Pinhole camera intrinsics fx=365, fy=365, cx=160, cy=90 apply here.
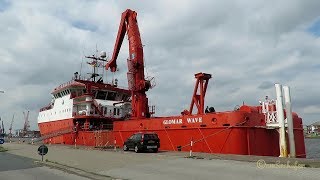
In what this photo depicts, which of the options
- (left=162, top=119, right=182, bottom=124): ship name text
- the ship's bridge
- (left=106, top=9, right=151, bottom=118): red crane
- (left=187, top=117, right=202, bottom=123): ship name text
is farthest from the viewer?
the ship's bridge

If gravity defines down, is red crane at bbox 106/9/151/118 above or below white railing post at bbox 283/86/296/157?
above

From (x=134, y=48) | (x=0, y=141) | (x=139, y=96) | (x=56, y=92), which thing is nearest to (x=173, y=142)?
(x=139, y=96)

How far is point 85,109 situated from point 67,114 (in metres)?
3.03

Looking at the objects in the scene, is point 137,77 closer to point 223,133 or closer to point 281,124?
point 223,133

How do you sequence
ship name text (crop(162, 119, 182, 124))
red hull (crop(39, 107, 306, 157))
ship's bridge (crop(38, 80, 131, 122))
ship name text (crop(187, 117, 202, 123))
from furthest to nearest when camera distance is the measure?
ship's bridge (crop(38, 80, 131, 122))
ship name text (crop(162, 119, 182, 124))
ship name text (crop(187, 117, 202, 123))
red hull (crop(39, 107, 306, 157))

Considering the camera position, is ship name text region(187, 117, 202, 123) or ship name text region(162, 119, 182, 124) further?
ship name text region(162, 119, 182, 124)

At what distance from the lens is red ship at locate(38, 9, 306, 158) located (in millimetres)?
22250

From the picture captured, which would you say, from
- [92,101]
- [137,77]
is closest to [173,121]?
[137,77]

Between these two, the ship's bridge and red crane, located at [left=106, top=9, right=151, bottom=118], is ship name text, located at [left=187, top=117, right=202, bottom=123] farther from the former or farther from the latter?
the ship's bridge

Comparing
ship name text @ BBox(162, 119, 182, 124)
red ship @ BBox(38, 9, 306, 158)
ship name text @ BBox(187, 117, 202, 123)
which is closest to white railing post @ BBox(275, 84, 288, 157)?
red ship @ BBox(38, 9, 306, 158)

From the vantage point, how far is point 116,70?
38.8m

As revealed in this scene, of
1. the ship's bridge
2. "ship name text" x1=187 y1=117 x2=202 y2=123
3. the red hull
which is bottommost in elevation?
the red hull

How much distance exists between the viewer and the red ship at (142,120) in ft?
73.0

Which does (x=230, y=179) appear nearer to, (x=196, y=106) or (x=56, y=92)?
(x=196, y=106)
